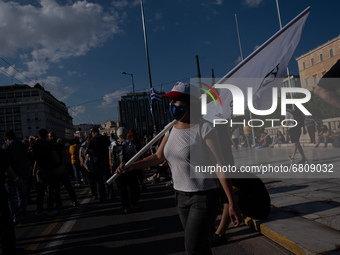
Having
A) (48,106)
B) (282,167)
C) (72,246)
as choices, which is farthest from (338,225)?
(48,106)

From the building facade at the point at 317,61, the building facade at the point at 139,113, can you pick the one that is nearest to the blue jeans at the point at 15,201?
the building facade at the point at 317,61

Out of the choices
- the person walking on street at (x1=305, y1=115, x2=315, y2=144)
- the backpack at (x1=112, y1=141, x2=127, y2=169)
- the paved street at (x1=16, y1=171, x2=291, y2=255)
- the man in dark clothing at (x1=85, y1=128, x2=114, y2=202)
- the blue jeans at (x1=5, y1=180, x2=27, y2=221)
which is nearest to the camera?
the paved street at (x1=16, y1=171, x2=291, y2=255)

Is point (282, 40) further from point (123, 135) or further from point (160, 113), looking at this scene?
point (160, 113)

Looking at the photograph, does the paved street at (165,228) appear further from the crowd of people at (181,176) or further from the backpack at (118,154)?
the backpack at (118,154)

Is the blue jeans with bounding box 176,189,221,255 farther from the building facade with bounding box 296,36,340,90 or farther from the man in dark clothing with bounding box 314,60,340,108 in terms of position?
the building facade with bounding box 296,36,340,90

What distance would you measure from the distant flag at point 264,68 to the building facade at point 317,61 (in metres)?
58.3

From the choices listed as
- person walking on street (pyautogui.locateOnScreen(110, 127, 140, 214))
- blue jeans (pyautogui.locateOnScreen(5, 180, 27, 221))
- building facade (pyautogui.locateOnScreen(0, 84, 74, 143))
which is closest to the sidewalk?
person walking on street (pyautogui.locateOnScreen(110, 127, 140, 214))

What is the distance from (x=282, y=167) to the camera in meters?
8.94

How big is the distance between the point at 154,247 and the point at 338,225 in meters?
2.41

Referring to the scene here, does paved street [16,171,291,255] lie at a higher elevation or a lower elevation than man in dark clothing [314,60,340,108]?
lower

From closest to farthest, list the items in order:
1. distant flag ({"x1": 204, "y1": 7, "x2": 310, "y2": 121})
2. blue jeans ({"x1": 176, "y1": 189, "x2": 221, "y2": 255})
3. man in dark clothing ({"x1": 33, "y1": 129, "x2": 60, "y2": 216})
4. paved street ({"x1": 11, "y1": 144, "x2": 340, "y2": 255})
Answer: blue jeans ({"x1": 176, "y1": 189, "x2": 221, "y2": 255}) < distant flag ({"x1": 204, "y1": 7, "x2": 310, "y2": 121}) < paved street ({"x1": 11, "y1": 144, "x2": 340, "y2": 255}) < man in dark clothing ({"x1": 33, "y1": 129, "x2": 60, "y2": 216})

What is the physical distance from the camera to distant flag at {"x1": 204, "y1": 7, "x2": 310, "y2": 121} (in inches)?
127

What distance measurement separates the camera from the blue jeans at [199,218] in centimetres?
213

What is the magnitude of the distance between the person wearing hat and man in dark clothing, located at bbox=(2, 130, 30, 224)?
469 centimetres
